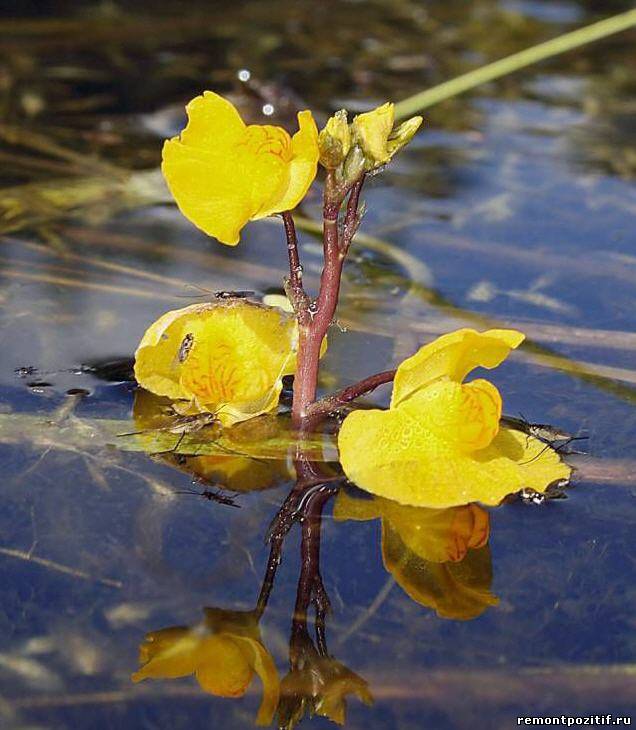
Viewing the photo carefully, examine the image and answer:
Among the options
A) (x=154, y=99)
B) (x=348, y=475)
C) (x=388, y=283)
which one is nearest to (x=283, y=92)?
(x=154, y=99)

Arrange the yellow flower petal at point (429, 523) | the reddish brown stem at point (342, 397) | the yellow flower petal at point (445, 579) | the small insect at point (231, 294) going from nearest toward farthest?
1. the yellow flower petal at point (445, 579)
2. the yellow flower petal at point (429, 523)
3. the reddish brown stem at point (342, 397)
4. the small insect at point (231, 294)

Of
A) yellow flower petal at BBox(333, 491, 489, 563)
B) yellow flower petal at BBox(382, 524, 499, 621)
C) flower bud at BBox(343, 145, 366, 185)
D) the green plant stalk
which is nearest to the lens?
yellow flower petal at BBox(382, 524, 499, 621)

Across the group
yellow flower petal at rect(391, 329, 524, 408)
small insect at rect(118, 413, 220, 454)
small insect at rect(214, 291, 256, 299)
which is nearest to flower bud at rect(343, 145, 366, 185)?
yellow flower petal at rect(391, 329, 524, 408)

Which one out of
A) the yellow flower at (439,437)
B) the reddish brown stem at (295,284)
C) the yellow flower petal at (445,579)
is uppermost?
the reddish brown stem at (295,284)

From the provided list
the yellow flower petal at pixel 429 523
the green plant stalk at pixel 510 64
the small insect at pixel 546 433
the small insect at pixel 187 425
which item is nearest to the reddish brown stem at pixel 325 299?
the small insect at pixel 187 425

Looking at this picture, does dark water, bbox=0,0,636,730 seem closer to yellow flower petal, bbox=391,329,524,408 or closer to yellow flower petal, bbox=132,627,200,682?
yellow flower petal, bbox=132,627,200,682

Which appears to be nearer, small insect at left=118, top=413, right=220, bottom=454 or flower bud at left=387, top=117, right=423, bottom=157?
flower bud at left=387, top=117, right=423, bottom=157

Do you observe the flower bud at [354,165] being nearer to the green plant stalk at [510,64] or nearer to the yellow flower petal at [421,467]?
the yellow flower petal at [421,467]
